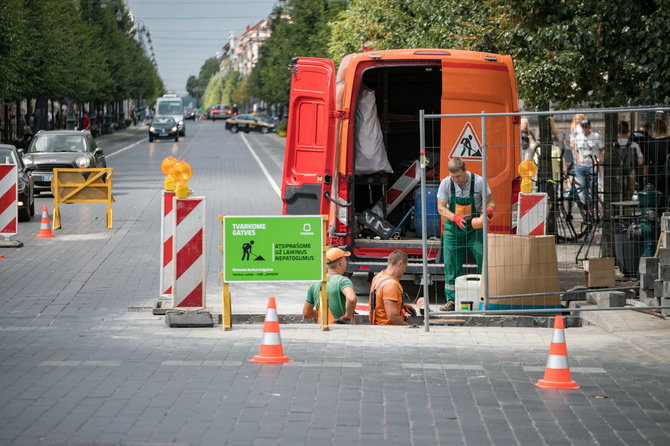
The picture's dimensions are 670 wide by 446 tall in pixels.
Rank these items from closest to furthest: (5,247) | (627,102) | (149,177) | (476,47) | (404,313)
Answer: (404,313) → (627,102) → (5,247) → (476,47) → (149,177)

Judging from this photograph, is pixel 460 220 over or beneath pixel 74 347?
over

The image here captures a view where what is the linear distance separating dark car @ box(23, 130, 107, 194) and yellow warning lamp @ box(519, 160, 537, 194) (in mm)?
17341

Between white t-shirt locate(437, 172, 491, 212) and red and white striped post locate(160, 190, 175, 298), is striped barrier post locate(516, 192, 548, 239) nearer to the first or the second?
white t-shirt locate(437, 172, 491, 212)

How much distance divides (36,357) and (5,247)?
9.87 meters

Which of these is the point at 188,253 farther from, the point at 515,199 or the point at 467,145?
the point at 515,199

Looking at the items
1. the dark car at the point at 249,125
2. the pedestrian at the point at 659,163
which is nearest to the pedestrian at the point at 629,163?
the pedestrian at the point at 659,163

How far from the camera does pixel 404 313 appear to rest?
40.9 ft

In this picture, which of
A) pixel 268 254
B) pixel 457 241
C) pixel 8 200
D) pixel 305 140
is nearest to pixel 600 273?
pixel 457 241

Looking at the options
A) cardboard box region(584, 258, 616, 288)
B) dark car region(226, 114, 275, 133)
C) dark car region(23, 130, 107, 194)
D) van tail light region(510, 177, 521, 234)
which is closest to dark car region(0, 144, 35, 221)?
dark car region(23, 130, 107, 194)

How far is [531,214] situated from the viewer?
14352 millimetres

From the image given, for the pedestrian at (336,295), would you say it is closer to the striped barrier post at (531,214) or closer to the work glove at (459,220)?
the work glove at (459,220)

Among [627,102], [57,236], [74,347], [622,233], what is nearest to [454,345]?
[74,347]

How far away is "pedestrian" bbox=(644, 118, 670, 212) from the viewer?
494 inches

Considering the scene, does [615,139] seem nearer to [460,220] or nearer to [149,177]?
[460,220]
